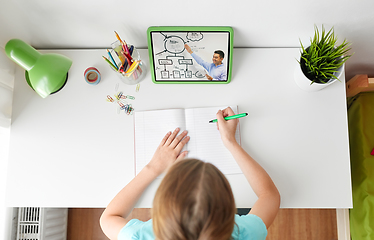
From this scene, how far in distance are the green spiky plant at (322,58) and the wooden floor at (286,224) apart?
2.55ft

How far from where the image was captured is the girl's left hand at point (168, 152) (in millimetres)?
836

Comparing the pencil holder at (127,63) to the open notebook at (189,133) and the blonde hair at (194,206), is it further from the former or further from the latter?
the blonde hair at (194,206)

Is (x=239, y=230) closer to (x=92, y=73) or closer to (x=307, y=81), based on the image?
(x=307, y=81)

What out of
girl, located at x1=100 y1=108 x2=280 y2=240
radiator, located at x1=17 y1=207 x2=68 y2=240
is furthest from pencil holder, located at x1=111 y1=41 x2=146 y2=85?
radiator, located at x1=17 y1=207 x2=68 y2=240

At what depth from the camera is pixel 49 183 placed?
2.85 ft

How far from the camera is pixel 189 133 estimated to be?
0.87m

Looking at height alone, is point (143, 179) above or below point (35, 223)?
above

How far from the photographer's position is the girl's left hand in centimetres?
84

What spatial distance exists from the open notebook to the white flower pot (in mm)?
230

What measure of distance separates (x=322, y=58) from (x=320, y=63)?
0.02 meters

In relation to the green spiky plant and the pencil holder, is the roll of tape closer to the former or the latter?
the pencil holder

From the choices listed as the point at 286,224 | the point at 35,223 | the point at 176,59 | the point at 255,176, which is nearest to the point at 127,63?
the point at 176,59

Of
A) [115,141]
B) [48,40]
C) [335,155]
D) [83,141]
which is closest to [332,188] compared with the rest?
[335,155]

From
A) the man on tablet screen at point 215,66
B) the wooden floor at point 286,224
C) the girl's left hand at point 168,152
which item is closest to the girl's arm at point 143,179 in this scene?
the girl's left hand at point 168,152
